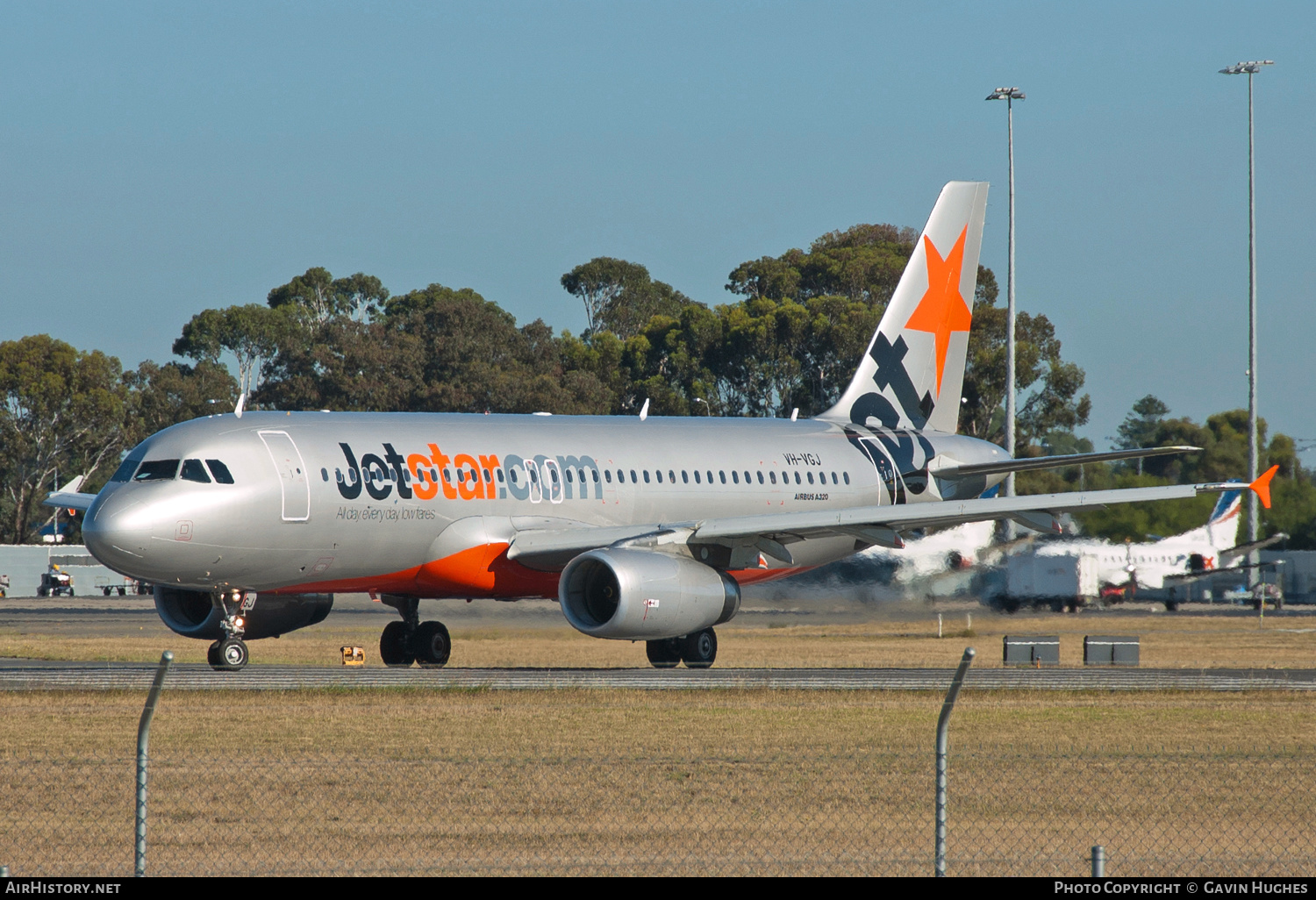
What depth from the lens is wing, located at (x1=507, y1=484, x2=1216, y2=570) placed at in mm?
29953

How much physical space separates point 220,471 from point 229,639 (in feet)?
9.53

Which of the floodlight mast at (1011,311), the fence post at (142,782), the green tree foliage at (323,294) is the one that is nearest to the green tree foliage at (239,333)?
the green tree foliage at (323,294)

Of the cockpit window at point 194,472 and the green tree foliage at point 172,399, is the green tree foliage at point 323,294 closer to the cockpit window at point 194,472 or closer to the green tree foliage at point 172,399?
the green tree foliage at point 172,399

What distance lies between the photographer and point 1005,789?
16.6m

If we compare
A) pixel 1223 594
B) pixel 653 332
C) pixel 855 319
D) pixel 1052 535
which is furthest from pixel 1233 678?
pixel 653 332

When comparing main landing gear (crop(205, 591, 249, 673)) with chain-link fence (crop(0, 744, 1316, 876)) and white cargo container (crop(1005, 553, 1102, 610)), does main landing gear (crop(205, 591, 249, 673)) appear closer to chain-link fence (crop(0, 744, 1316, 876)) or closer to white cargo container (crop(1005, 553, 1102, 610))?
chain-link fence (crop(0, 744, 1316, 876))

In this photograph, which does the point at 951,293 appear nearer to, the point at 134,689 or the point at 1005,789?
the point at 134,689

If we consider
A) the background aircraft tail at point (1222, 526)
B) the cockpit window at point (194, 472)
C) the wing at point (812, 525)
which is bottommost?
the wing at point (812, 525)

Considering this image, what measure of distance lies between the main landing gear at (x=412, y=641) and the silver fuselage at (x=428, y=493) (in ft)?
4.61

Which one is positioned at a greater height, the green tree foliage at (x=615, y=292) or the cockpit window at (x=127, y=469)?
the green tree foliage at (x=615, y=292)

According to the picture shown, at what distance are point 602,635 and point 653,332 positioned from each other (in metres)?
78.5

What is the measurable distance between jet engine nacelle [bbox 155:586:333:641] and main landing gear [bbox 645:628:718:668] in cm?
587

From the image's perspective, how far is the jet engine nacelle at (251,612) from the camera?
30.5 m

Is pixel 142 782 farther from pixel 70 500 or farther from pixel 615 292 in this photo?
pixel 615 292
